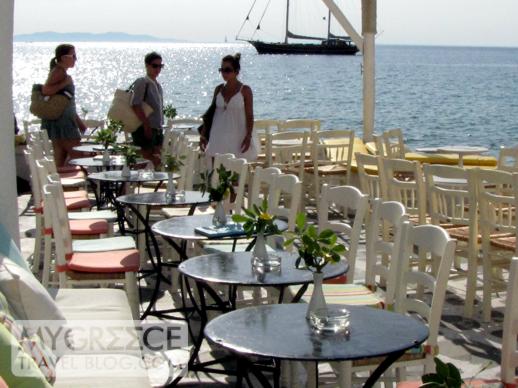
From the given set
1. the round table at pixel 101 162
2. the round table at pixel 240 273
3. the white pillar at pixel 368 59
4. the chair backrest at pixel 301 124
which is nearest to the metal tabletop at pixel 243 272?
the round table at pixel 240 273

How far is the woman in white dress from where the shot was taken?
8398 mm

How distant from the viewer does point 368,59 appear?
1128cm

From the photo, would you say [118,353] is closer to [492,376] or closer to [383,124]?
[492,376]

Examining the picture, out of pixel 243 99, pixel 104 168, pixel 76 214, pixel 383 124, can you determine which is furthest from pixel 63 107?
pixel 383 124

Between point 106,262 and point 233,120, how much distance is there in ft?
10.6

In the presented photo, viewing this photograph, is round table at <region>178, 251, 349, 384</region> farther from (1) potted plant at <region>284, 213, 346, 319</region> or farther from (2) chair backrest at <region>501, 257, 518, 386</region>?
(2) chair backrest at <region>501, 257, 518, 386</region>

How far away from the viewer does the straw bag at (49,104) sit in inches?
388

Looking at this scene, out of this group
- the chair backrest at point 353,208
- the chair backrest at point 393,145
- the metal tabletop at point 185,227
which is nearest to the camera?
the chair backrest at point 353,208

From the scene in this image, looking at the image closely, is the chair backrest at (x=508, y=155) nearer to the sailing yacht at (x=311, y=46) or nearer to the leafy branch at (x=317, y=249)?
the leafy branch at (x=317, y=249)

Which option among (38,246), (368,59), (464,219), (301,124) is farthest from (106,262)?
(368,59)

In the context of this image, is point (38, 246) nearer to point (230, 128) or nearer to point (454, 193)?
point (230, 128)

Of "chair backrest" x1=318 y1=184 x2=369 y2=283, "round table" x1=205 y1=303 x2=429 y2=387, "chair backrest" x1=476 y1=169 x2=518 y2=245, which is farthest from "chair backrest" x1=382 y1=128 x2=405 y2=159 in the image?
"round table" x1=205 y1=303 x2=429 y2=387

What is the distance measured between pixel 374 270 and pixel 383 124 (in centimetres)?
2895

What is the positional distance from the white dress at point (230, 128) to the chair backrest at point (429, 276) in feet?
14.2
